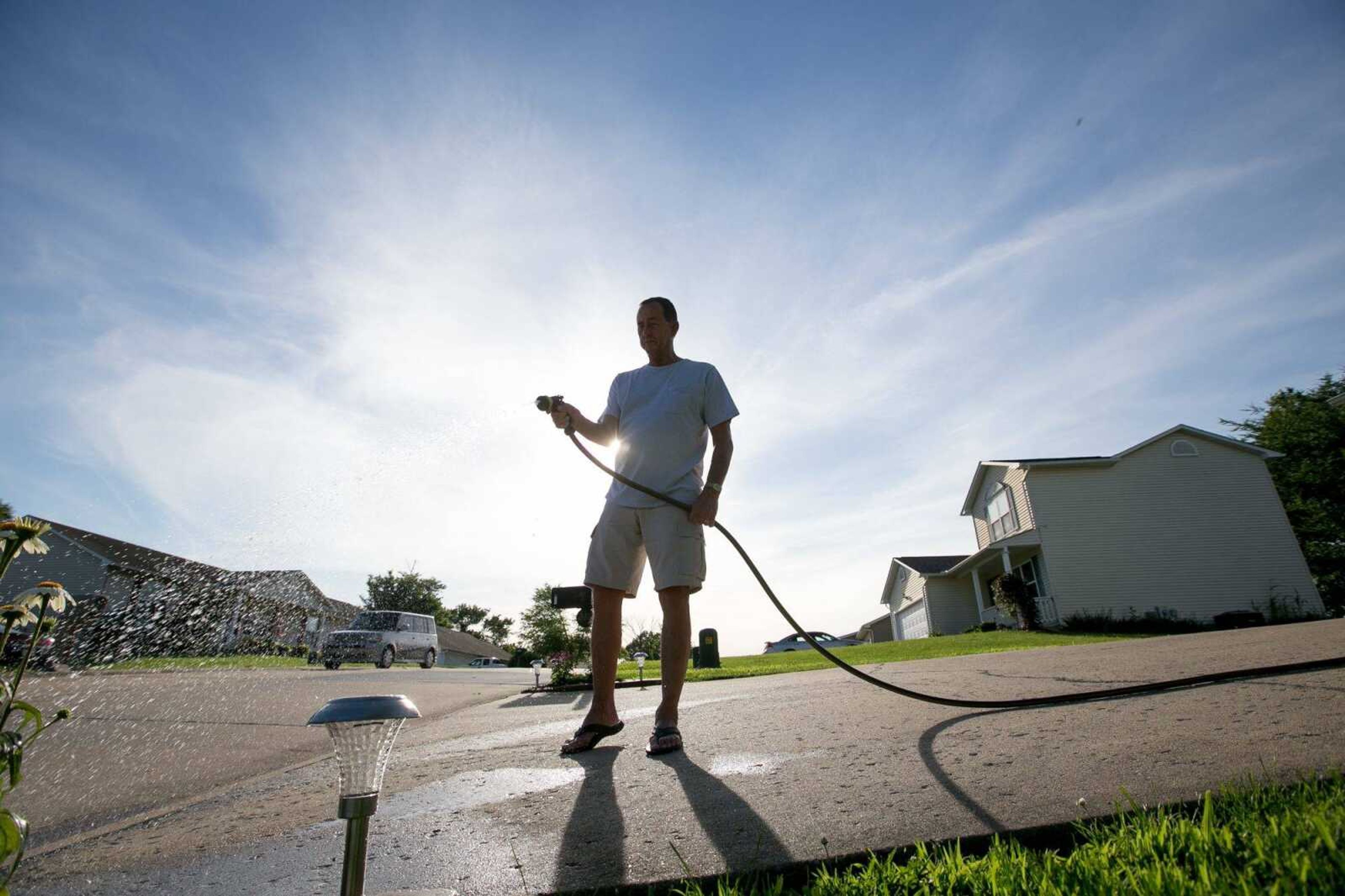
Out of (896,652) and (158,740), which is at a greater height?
(896,652)

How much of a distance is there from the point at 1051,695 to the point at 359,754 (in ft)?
9.94

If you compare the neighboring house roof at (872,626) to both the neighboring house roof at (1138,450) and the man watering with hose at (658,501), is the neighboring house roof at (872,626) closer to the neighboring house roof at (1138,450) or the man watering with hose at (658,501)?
the neighboring house roof at (1138,450)

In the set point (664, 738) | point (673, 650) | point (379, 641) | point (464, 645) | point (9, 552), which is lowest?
point (664, 738)

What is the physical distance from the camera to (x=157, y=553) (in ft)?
86.4

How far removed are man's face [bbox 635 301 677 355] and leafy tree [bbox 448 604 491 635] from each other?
288 ft

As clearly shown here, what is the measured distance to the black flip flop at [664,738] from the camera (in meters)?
2.48

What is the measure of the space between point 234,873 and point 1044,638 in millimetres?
16535

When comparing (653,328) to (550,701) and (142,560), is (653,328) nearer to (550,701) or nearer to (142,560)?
(550,701)

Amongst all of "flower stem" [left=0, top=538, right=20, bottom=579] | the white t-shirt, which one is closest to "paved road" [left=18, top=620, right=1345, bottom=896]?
"flower stem" [left=0, top=538, right=20, bottom=579]

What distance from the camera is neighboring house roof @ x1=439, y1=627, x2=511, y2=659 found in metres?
53.1

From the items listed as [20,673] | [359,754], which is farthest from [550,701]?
[359,754]

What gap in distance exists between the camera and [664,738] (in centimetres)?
252

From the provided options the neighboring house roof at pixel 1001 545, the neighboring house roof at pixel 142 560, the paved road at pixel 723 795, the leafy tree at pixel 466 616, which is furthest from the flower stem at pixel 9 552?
the leafy tree at pixel 466 616

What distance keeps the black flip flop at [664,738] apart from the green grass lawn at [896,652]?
261 inches
